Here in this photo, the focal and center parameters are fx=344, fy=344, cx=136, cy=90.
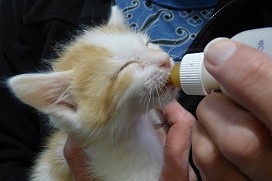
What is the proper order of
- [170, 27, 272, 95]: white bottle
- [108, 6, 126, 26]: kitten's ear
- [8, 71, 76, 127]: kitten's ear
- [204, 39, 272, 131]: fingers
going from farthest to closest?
[108, 6, 126, 26]: kitten's ear < [8, 71, 76, 127]: kitten's ear < [170, 27, 272, 95]: white bottle < [204, 39, 272, 131]: fingers

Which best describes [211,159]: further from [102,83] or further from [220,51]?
[102,83]

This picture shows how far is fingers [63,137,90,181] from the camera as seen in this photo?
3.03 ft

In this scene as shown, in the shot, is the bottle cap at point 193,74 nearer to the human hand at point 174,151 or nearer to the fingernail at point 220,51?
the fingernail at point 220,51

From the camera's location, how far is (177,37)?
45.2 inches

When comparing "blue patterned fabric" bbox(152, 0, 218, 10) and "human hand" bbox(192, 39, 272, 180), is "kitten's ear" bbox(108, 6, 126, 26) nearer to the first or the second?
"blue patterned fabric" bbox(152, 0, 218, 10)

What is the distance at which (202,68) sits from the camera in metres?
0.57

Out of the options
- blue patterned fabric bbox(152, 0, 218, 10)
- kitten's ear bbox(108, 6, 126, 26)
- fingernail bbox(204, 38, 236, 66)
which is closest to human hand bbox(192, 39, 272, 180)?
fingernail bbox(204, 38, 236, 66)

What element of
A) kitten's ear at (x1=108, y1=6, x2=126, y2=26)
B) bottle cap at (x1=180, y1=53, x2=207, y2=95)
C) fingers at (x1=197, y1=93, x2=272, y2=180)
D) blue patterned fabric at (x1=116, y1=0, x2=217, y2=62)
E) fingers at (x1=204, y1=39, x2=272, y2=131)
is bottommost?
blue patterned fabric at (x1=116, y1=0, x2=217, y2=62)

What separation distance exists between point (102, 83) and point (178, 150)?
24 cm

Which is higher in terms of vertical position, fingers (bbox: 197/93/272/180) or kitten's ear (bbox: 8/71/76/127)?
fingers (bbox: 197/93/272/180)

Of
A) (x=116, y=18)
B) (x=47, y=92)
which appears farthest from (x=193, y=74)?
(x=116, y=18)

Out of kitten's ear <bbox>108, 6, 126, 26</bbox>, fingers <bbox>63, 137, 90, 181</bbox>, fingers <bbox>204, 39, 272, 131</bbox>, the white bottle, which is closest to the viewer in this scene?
fingers <bbox>204, 39, 272, 131</bbox>

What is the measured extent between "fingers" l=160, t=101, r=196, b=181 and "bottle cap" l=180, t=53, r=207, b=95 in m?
0.26

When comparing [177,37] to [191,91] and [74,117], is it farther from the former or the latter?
[191,91]
